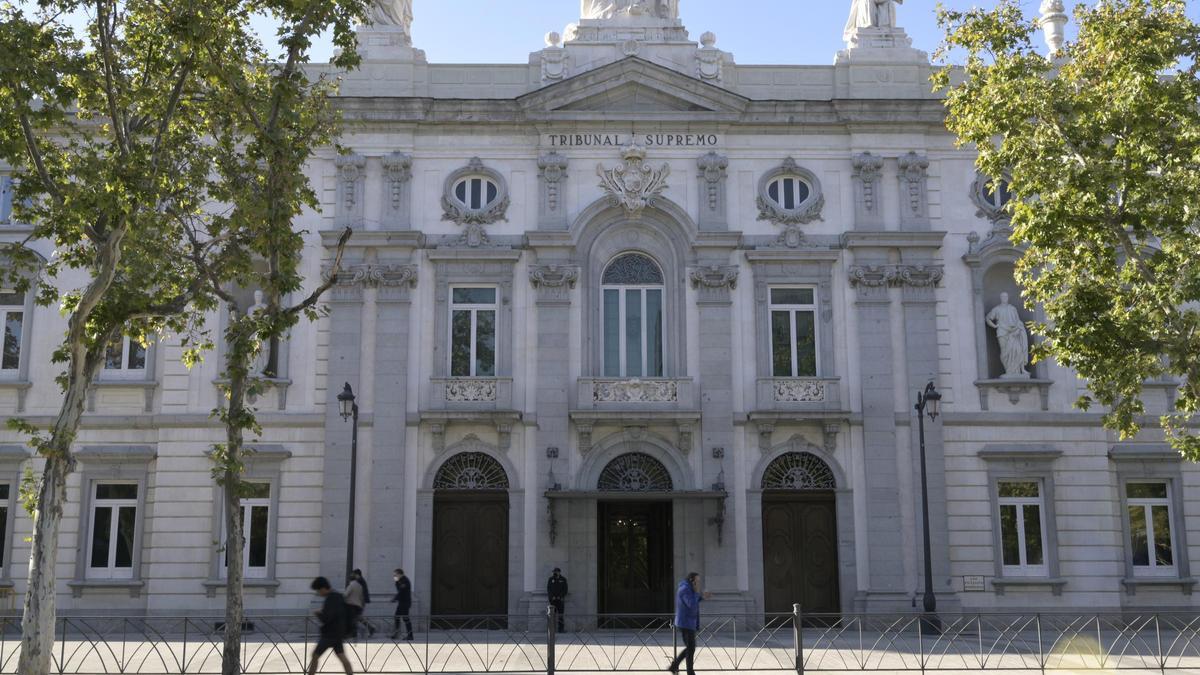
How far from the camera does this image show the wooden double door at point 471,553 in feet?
89.5

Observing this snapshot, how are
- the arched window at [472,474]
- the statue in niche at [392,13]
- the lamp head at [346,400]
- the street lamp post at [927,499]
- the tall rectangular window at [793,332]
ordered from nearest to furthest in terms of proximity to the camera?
the lamp head at [346,400] → the street lamp post at [927,499] → the arched window at [472,474] → the tall rectangular window at [793,332] → the statue in niche at [392,13]

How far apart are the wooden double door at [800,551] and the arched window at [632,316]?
4506 mm

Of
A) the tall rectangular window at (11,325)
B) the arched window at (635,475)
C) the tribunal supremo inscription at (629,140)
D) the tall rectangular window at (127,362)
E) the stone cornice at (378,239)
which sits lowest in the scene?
the arched window at (635,475)

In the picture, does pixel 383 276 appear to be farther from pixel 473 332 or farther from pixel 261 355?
pixel 261 355

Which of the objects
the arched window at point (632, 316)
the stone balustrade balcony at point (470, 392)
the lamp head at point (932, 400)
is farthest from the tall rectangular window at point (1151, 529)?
the stone balustrade balcony at point (470, 392)

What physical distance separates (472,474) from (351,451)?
295cm

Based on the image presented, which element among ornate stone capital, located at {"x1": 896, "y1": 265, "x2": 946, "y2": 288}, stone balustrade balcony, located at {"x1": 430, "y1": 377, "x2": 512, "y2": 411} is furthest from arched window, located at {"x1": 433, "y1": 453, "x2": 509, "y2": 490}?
ornate stone capital, located at {"x1": 896, "y1": 265, "x2": 946, "y2": 288}

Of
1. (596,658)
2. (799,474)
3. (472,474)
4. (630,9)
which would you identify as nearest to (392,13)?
(630,9)

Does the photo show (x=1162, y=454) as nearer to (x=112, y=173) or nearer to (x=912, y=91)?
(x=912, y=91)

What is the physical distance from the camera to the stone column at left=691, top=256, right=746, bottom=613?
2703 cm

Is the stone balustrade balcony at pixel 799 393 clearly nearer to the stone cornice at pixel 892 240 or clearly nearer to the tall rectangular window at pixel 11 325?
the stone cornice at pixel 892 240

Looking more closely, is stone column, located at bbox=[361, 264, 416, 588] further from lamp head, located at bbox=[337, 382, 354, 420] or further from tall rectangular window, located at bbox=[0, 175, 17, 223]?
tall rectangular window, located at bbox=[0, 175, 17, 223]

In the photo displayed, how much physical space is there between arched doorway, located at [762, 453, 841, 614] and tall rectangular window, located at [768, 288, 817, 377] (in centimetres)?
220

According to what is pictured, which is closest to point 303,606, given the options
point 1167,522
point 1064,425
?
point 1064,425
